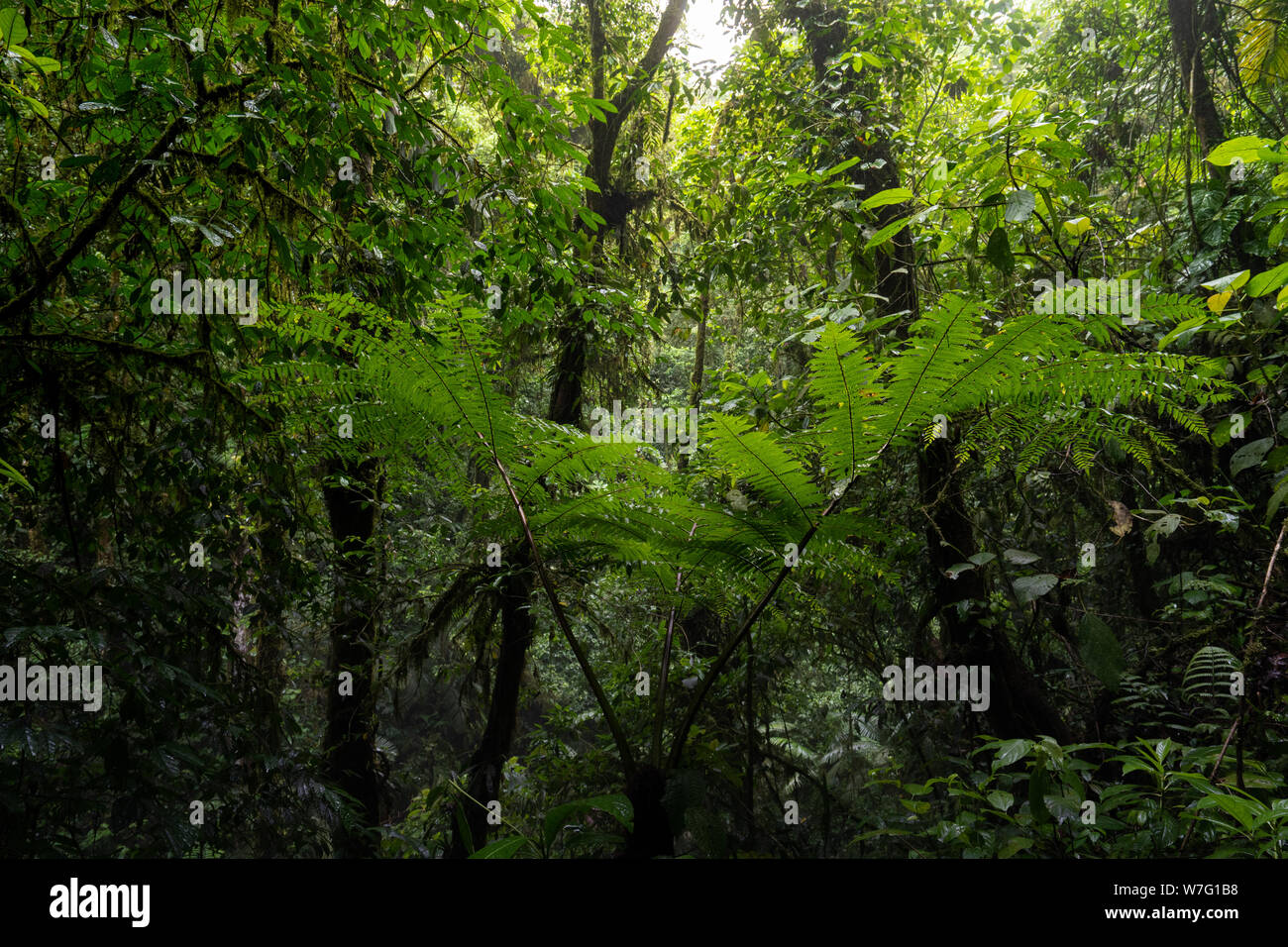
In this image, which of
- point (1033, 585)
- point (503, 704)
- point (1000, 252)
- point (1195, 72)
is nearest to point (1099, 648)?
point (1033, 585)

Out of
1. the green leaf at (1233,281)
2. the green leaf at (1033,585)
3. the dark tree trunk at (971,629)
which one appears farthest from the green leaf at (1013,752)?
the green leaf at (1233,281)

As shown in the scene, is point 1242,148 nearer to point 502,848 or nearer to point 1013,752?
point 1013,752

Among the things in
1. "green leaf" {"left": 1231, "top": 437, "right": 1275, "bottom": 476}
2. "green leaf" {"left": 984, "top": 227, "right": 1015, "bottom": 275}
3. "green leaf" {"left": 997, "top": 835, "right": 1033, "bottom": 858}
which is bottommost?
"green leaf" {"left": 997, "top": 835, "right": 1033, "bottom": 858}

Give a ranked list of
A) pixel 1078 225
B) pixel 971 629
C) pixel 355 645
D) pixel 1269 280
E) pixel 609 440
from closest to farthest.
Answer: pixel 1269 280 < pixel 609 440 < pixel 1078 225 < pixel 971 629 < pixel 355 645

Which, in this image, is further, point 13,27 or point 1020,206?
point 1020,206

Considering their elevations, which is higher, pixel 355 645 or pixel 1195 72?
pixel 1195 72

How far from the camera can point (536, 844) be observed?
1505 mm

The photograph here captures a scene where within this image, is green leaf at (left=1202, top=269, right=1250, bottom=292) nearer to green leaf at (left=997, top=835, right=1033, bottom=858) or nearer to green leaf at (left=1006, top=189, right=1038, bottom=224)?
green leaf at (left=1006, top=189, right=1038, bottom=224)

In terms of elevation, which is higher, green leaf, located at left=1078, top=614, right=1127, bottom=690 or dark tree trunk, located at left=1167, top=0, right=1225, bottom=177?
dark tree trunk, located at left=1167, top=0, right=1225, bottom=177

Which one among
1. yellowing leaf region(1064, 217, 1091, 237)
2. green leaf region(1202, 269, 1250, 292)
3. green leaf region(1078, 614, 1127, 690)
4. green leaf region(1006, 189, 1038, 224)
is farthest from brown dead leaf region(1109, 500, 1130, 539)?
green leaf region(1006, 189, 1038, 224)

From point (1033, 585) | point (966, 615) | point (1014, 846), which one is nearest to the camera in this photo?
point (1014, 846)

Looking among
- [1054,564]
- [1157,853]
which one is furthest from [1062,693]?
[1157,853]
